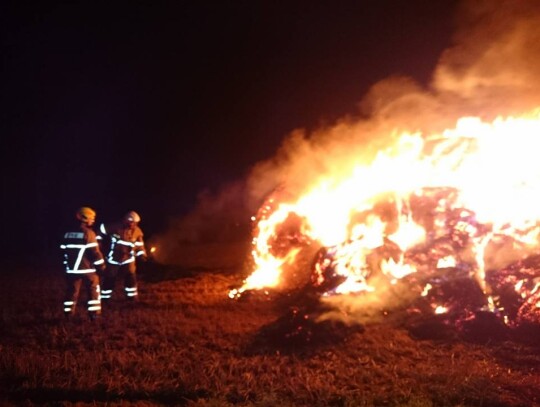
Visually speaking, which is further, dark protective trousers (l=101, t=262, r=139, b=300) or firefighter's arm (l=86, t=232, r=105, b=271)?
dark protective trousers (l=101, t=262, r=139, b=300)

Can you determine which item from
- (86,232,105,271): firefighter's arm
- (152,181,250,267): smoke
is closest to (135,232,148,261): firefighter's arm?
(86,232,105,271): firefighter's arm

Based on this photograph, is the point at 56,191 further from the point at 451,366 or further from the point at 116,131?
the point at 451,366

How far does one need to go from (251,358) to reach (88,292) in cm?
377

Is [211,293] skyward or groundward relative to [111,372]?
skyward

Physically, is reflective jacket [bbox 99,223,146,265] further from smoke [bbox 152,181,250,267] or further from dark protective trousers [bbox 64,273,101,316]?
smoke [bbox 152,181,250,267]

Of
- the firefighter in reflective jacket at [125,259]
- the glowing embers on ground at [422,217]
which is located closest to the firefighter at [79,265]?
the firefighter in reflective jacket at [125,259]

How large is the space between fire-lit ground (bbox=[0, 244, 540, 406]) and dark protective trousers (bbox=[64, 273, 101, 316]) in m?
0.29

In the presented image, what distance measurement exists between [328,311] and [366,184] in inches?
158

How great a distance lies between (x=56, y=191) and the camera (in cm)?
3350

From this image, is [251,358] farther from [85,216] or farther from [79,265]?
[85,216]

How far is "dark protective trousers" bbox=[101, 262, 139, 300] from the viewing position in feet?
33.9

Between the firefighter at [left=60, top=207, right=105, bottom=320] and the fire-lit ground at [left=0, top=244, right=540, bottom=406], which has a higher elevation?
the firefighter at [left=60, top=207, right=105, bottom=320]

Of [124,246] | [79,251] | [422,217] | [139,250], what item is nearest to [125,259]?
[124,246]

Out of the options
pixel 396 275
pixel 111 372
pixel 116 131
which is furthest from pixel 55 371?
pixel 116 131
